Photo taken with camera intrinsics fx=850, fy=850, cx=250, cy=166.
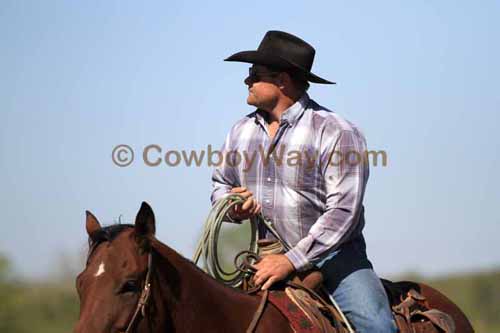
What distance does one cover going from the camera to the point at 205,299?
208 inches

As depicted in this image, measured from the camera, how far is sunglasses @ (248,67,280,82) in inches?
252

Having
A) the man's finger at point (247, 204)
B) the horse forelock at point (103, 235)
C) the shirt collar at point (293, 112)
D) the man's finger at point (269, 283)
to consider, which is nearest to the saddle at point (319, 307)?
the man's finger at point (269, 283)

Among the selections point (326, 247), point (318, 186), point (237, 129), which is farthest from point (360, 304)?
point (237, 129)

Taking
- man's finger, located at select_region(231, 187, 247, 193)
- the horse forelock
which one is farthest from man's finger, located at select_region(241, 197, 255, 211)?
the horse forelock

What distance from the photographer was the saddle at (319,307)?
5.62m

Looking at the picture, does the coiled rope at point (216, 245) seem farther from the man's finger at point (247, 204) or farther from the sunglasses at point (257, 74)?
the sunglasses at point (257, 74)

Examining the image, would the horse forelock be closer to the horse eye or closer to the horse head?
the horse head

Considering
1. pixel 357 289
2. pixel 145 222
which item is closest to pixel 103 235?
pixel 145 222

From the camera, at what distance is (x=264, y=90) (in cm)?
639

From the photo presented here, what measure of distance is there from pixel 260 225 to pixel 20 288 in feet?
93.2

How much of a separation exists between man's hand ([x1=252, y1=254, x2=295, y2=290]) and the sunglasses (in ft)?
4.70

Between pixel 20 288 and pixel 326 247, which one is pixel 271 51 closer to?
pixel 326 247

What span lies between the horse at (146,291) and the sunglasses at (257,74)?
1729 mm

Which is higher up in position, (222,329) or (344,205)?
(344,205)
